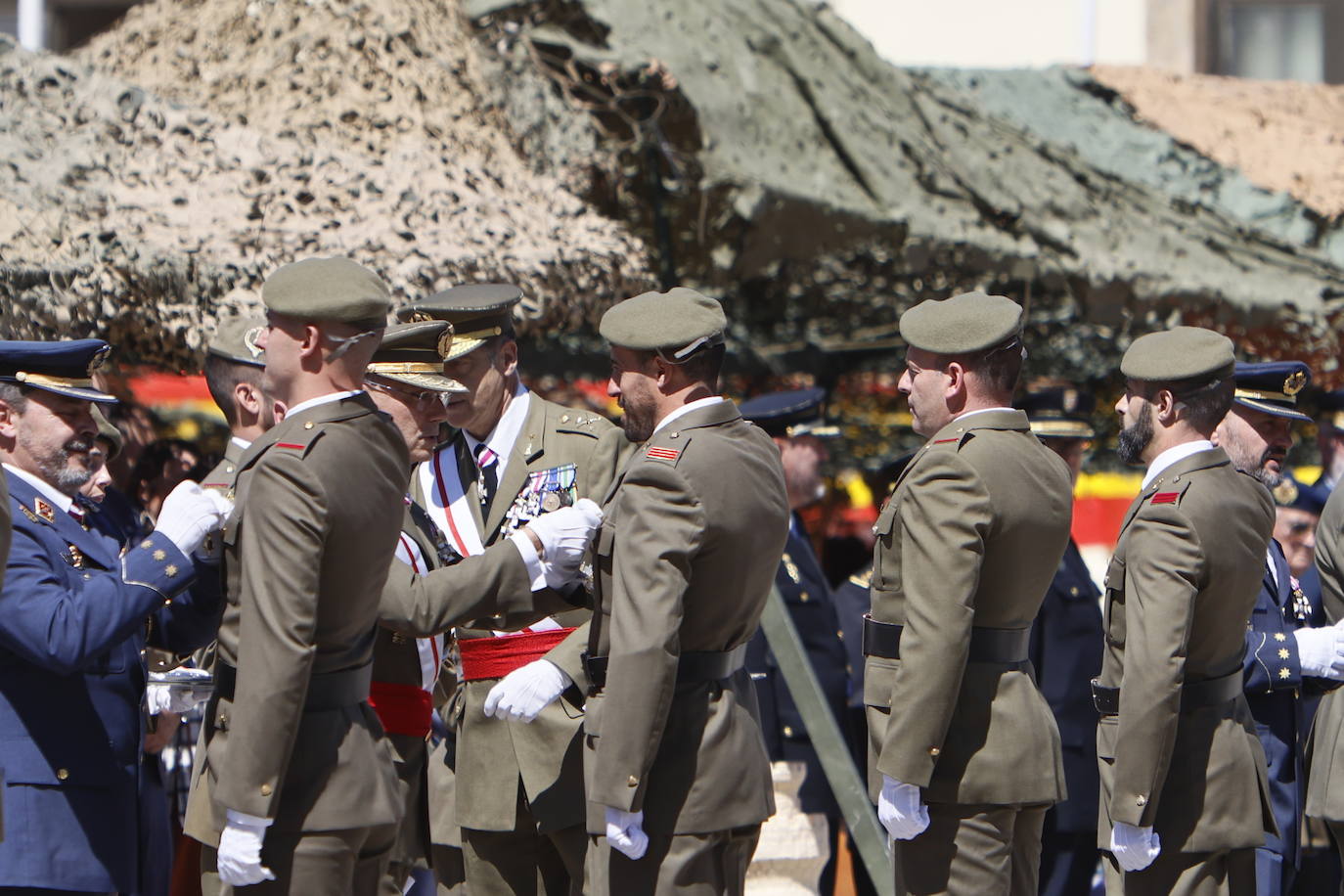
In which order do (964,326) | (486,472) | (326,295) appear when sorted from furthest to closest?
(486,472), (964,326), (326,295)

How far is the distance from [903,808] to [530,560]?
101 centimetres

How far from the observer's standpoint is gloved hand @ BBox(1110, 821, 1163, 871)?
12.9 ft

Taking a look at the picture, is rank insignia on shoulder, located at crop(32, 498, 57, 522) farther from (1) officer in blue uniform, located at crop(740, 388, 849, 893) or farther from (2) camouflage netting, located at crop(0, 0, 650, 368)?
(1) officer in blue uniform, located at crop(740, 388, 849, 893)

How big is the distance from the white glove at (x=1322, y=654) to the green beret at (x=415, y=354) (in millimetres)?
2470

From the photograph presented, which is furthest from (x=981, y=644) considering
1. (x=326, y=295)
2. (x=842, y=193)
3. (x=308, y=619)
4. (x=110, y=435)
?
(x=842, y=193)

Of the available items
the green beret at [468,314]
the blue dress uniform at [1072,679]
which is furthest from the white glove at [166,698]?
the blue dress uniform at [1072,679]

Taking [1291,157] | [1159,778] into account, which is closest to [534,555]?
[1159,778]

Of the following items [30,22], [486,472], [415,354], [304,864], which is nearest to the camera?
[304,864]

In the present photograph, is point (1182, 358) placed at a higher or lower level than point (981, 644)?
higher

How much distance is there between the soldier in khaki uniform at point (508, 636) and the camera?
402 centimetres

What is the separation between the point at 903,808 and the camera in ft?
12.3

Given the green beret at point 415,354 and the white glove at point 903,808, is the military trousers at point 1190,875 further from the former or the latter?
the green beret at point 415,354

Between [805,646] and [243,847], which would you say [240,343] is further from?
[805,646]

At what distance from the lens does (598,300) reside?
596cm
